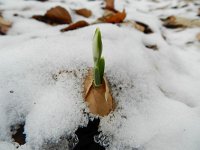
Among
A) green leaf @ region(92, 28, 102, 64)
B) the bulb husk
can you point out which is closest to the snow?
the bulb husk

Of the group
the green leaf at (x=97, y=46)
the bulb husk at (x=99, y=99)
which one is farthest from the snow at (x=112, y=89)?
the green leaf at (x=97, y=46)

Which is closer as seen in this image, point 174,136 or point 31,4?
point 174,136

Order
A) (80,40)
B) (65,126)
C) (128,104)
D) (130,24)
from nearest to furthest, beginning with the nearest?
(65,126)
(128,104)
(80,40)
(130,24)

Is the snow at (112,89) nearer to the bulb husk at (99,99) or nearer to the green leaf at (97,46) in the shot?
the bulb husk at (99,99)

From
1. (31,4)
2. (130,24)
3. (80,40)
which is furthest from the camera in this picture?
(31,4)

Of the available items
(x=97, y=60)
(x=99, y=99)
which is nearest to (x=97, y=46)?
(x=97, y=60)

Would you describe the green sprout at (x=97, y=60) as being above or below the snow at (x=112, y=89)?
above

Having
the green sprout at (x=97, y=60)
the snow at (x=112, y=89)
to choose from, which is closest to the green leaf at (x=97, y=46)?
the green sprout at (x=97, y=60)

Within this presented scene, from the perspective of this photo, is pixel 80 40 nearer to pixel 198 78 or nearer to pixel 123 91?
pixel 123 91

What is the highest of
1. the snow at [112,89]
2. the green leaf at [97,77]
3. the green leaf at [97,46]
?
the green leaf at [97,46]

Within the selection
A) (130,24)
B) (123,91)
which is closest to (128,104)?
(123,91)
